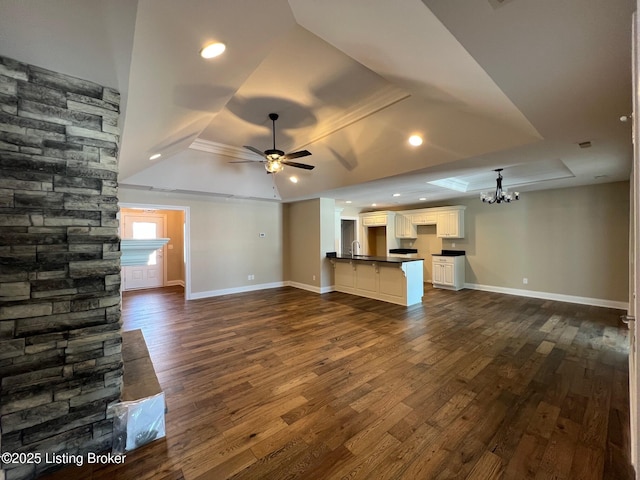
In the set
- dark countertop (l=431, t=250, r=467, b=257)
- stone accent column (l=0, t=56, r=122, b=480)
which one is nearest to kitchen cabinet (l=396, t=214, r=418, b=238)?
dark countertop (l=431, t=250, r=467, b=257)

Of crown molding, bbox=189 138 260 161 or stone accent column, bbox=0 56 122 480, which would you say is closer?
stone accent column, bbox=0 56 122 480

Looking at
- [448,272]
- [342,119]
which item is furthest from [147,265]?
[448,272]

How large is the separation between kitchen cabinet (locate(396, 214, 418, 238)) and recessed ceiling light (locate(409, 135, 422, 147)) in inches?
191

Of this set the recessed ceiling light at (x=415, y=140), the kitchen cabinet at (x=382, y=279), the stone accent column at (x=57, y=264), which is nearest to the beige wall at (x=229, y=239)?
the kitchen cabinet at (x=382, y=279)

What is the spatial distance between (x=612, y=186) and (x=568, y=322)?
305 centimetres

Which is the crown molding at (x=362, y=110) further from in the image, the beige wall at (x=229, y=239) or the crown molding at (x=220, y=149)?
the beige wall at (x=229, y=239)

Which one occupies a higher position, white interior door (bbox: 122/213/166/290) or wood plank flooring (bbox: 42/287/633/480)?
white interior door (bbox: 122/213/166/290)

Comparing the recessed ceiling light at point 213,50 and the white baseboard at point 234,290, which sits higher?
the recessed ceiling light at point 213,50

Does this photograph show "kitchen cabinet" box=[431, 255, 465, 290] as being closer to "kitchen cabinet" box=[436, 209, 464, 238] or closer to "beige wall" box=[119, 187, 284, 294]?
"kitchen cabinet" box=[436, 209, 464, 238]

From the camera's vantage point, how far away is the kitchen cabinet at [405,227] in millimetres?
8227

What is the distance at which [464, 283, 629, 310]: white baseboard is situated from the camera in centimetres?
507

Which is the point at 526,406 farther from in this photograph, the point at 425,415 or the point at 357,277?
the point at 357,277

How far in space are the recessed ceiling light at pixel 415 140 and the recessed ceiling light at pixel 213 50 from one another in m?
2.64

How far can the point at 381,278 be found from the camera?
5.74m
